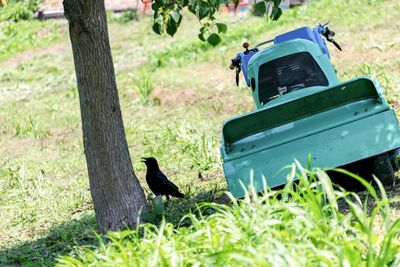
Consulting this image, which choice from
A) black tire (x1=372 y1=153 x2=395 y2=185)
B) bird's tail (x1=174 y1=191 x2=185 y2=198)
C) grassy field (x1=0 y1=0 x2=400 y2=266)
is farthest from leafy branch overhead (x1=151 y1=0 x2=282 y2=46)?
bird's tail (x1=174 y1=191 x2=185 y2=198)

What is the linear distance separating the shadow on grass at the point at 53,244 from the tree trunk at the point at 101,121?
0.34 metres

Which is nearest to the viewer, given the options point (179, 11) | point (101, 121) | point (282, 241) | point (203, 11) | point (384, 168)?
point (282, 241)

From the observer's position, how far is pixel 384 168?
→ 8.01 meters

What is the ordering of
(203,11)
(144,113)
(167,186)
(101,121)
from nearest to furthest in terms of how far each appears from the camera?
(203,11) → (101,121) → (167,186) → (144,113)

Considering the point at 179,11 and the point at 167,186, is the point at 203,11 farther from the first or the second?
the point at 167,186

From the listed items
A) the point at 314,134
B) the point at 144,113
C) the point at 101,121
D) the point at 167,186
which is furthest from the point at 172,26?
the point at 144,113

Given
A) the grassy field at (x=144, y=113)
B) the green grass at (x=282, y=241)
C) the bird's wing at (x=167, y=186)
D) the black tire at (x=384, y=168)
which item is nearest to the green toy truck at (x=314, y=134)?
the black tire at (x=384, y=168)

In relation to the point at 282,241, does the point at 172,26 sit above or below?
above

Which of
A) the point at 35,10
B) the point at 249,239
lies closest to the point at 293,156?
the point at 249,239

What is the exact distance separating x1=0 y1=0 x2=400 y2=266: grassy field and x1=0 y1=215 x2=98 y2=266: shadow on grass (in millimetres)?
18

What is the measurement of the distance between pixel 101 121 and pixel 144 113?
7230 millimetres

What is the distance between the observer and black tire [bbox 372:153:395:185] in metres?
7.95

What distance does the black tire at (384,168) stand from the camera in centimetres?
795

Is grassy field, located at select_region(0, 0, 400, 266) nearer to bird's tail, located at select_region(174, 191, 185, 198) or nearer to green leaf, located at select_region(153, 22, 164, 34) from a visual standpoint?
bird's tail, located at select_region(174, 191, 185, 198)
